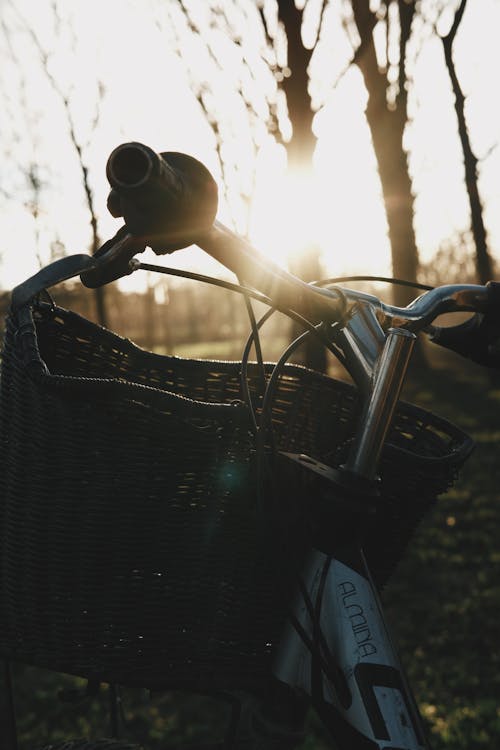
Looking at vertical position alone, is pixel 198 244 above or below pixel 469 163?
below

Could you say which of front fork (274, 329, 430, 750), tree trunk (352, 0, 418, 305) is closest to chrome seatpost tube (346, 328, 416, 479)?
front fork (274, 329, 430, 750)

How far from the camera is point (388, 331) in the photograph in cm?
101

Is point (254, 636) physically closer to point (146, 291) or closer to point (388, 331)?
point (388, 331)

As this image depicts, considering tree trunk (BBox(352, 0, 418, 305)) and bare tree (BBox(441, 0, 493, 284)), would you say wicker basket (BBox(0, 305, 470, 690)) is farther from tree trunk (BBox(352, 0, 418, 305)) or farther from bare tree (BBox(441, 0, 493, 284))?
tree trunk (BBox(352, 0, 418, 305))

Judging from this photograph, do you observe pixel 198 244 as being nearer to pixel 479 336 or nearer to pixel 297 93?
pixel 479 336

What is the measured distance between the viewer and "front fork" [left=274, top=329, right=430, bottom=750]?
3.06 feet

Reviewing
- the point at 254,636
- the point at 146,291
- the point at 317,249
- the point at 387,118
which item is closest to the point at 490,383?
the point at 387,118

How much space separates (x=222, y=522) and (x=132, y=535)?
15 cm

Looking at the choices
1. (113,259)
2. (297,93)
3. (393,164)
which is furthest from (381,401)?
(393,164)

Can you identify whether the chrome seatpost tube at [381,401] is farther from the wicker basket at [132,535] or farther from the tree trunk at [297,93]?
the tree trunk at [297,93]

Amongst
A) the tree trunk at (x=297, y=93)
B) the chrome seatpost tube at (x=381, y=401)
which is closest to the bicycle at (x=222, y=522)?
the chrome seatpost tube at (x=381, y=401)

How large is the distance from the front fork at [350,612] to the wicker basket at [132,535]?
67mm

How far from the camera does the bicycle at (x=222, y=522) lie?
97 centimetres

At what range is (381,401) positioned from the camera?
3.28 feet
